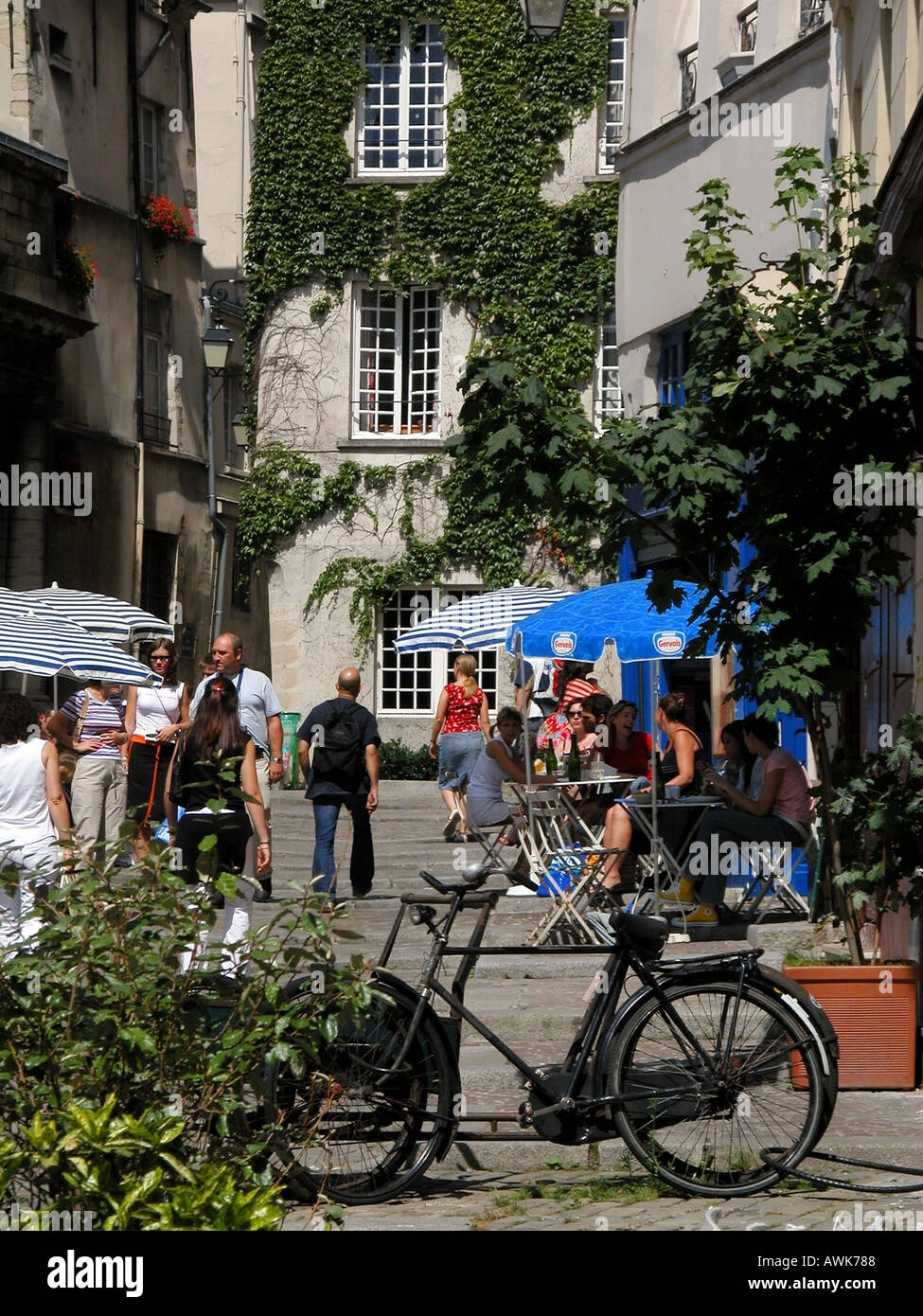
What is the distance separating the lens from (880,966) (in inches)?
326

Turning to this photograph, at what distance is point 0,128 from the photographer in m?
24.1

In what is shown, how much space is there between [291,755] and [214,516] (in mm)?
3831

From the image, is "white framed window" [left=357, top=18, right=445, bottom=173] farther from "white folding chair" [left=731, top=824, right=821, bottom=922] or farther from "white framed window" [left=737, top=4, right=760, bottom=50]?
"white folding chair" [left=731, top=824, right=821, bottom=922]

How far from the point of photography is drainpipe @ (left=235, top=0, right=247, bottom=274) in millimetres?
31016

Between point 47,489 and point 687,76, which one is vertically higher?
point 687,76

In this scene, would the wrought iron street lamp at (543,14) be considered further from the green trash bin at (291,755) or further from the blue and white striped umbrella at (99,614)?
the green trash bin at (291,755)

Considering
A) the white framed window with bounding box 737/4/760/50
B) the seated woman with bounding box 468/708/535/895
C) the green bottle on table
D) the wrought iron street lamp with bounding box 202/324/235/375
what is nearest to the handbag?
the seated woman with bounding box 468/708/535/895

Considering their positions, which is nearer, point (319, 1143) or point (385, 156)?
point (319, 1143)

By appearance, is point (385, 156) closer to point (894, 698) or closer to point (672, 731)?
point (672, 731)

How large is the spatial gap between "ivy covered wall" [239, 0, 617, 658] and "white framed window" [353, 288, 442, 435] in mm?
406

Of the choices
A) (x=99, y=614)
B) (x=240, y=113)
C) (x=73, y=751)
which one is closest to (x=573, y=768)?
(x=73, y=751)

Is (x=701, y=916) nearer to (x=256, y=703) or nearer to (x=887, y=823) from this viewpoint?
(x=256, y=703)
